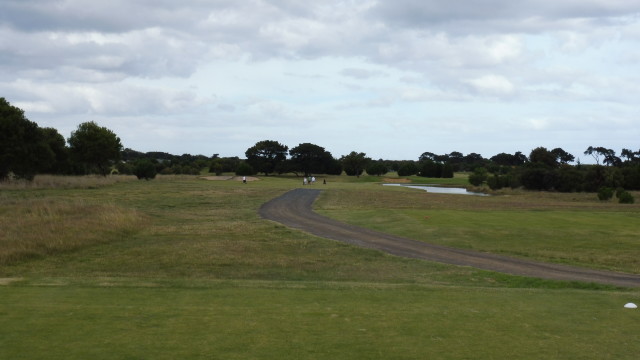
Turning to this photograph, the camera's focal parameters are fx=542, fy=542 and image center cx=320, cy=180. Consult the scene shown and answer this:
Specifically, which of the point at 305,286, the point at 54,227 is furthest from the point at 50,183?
the point at 305,286

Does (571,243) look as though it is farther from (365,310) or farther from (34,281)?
(34,281)

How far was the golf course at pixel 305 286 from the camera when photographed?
26.1ft

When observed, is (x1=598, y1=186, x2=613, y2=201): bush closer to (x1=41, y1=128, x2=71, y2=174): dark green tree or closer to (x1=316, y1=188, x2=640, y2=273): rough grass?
(x1=316, y1=188, x2=640, y2=273): rough grass

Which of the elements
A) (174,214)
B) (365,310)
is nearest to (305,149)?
(174,214)

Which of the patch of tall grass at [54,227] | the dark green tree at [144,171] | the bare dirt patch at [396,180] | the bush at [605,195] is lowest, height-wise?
the patch of tall grass at [54,227]

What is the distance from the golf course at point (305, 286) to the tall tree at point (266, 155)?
308ft

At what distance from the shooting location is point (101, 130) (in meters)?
96.2

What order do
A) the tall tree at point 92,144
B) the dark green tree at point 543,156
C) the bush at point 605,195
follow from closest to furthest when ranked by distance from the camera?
1. the bush at point 605,195
2. the tall tree at point 92,144
3. the dark green tree at point 543,156

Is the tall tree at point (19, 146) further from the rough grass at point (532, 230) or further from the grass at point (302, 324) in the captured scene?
the grass at point (302, 324)

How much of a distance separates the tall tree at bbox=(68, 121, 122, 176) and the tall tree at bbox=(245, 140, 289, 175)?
4272 centimetres

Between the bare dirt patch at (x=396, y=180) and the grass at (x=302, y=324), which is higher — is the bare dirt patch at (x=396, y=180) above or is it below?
above

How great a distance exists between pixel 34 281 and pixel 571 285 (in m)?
15.8

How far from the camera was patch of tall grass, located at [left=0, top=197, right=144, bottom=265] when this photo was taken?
21.2 meters

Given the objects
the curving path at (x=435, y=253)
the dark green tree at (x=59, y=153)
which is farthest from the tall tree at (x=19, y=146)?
the curving path at (x=435, y=253)
